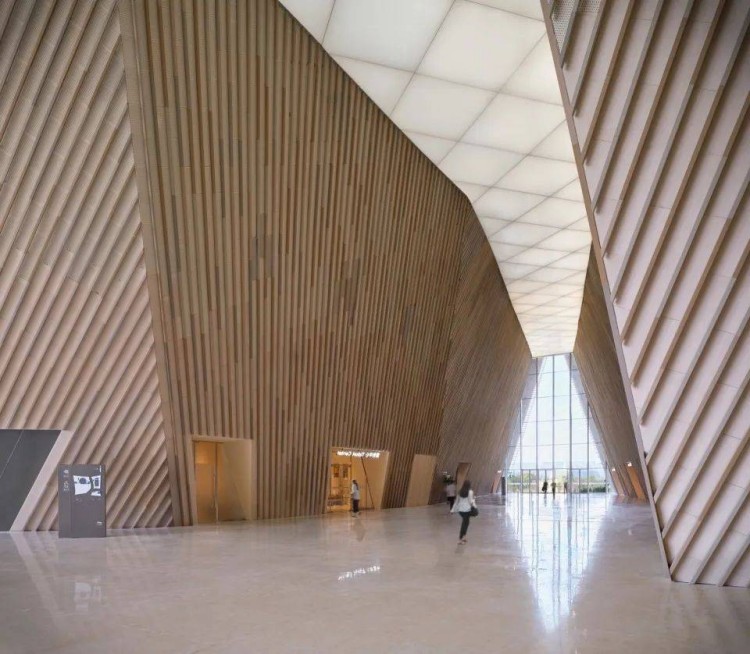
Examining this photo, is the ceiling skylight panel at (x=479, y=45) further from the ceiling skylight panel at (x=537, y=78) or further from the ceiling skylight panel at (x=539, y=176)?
the ceiling skylight panel at (x=539, y=176)

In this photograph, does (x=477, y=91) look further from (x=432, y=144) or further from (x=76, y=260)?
(x=76, y=260)

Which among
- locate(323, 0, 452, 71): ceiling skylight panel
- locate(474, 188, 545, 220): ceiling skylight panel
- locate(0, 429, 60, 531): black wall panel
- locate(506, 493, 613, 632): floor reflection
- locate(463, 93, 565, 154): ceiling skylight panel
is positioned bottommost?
locate(506, 493, 613, 632): floor reflection

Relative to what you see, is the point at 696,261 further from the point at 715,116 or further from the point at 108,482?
the point at 108,482

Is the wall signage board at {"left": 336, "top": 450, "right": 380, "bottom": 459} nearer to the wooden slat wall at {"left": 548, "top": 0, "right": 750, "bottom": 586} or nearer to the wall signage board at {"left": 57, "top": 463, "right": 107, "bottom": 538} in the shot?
the wall signage board at {"left": 57, "top": 463, "right": 107, "bottom": 538}

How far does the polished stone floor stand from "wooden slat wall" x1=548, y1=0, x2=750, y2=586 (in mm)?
979

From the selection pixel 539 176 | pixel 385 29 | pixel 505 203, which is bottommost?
pixel 505 203

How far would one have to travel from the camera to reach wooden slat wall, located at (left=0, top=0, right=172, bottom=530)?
31.7 ft

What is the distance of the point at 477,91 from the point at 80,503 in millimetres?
10210

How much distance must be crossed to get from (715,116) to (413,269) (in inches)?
489

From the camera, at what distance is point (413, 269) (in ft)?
62.1

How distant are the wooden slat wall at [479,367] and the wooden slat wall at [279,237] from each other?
2037mm

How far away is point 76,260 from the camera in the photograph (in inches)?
444

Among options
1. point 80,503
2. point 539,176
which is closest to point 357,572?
point 80,503

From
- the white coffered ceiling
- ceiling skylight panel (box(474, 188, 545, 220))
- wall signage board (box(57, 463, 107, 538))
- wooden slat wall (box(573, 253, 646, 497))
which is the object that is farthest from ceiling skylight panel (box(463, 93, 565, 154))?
wall signage board (box(57, 463, 107, 538))
